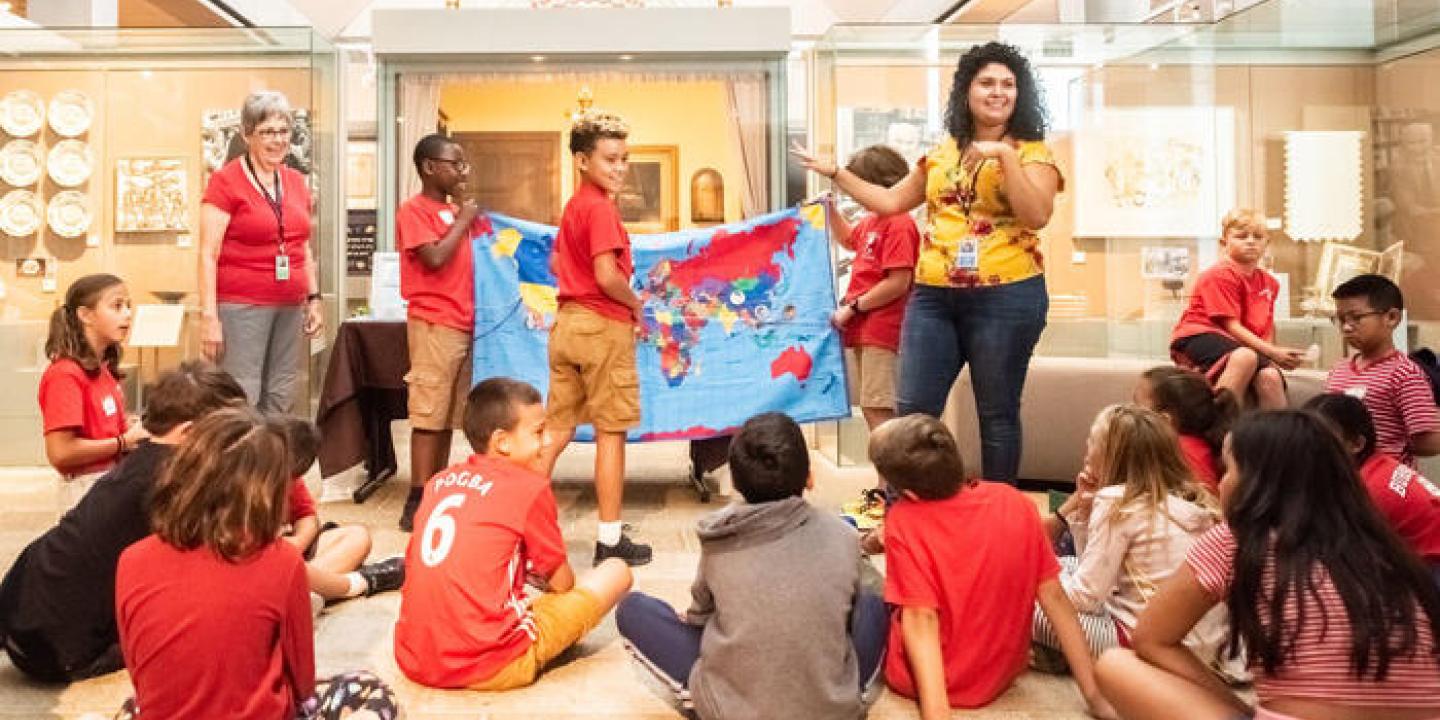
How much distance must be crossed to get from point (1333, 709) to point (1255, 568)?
24 cm

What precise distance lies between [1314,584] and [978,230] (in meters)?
1.72

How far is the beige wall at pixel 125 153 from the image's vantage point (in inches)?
258

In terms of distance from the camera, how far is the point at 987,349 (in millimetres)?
3355

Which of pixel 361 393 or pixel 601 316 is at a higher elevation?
pixel 601 316

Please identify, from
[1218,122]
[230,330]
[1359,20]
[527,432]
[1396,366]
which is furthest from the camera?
[1218,122]

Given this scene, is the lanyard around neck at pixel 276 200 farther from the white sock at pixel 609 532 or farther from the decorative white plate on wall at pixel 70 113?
the decorative white plate on wall at pixel 70 113

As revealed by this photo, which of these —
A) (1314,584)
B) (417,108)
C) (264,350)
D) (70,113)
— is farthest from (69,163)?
(1314,584)

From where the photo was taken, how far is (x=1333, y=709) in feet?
5.99

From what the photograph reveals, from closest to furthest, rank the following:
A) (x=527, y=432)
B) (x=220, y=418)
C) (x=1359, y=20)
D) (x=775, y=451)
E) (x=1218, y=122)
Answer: (x=220, y=418)
(x=775, y=451)
(x=527, y=432)
(x=1359, y=20)
(x=1218, y=122)

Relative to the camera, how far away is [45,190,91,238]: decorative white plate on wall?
662cm

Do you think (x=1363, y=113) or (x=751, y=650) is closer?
(x=751, y=650)

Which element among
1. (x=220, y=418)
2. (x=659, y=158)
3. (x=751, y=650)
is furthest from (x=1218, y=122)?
(x=220, y=418)

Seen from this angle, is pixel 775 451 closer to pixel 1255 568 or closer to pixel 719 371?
pixel 1255 568

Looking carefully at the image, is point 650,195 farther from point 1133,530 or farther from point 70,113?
point 1133,530
